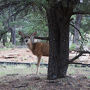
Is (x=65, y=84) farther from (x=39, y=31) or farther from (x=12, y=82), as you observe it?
(x=39, y=31)

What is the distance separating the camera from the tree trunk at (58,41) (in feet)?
19.7

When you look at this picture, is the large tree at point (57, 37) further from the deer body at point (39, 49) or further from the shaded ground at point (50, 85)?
the deer body at point (39, 49)

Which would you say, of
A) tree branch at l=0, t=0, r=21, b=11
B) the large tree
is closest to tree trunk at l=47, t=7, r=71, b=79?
the large tree

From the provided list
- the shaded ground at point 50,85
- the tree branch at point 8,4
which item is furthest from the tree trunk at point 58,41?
the tree branch at point 8,4

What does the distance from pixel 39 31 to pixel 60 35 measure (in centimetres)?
215

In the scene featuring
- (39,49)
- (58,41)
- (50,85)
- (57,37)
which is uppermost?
(57,37)

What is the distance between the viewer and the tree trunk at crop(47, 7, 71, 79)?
6007mm

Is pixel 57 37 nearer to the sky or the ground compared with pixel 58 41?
nearer to the sky

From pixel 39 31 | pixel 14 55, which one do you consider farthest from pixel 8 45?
pixel 39 31

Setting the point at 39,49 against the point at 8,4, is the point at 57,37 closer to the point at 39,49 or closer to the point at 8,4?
the point at 8,4

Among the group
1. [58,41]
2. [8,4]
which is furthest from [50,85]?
[8,4]

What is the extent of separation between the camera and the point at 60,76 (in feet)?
20.6

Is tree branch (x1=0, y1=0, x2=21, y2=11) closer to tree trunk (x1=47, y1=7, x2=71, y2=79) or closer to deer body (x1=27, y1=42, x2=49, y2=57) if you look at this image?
tree trunk (x1=47, y1=7, x2=71, y2=79)

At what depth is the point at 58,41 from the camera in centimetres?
618
